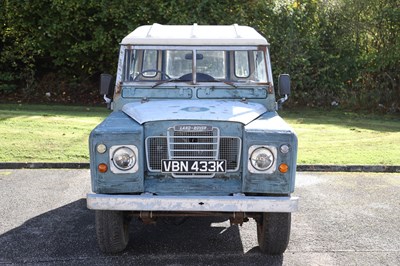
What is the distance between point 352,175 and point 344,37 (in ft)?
33.3

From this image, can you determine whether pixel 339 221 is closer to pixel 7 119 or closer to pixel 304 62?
pixel 7 119

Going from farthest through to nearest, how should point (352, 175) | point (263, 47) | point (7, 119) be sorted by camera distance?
point (7, 119), point (352, 175), point (263, 47)

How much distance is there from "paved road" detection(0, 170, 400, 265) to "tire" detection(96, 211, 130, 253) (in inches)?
4.7

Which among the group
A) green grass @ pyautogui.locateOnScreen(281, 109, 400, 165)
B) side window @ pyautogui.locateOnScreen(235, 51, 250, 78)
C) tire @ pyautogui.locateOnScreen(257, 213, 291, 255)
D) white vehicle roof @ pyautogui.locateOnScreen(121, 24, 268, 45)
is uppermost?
white vehicle roof @ pyautogui.locateOnScreen(121, 24, 268, 45)

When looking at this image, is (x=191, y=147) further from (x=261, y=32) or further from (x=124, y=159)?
(x=261, y=32)

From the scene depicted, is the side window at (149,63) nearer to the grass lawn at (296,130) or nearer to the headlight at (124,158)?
the headlight at (124,158)

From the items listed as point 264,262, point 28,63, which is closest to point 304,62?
point 28,63

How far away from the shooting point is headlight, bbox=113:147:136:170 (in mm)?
5344

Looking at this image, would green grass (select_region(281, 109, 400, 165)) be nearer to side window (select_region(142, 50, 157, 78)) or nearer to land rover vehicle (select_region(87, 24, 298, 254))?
side window (select_region(142, 50, 157, 78))

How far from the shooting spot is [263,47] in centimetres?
659

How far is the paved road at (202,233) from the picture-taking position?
561 cm

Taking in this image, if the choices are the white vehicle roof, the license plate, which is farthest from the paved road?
the white vehicle roof

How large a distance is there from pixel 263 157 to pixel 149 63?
1.98 m

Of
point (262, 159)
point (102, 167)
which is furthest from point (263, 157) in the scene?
point (102, 167)
